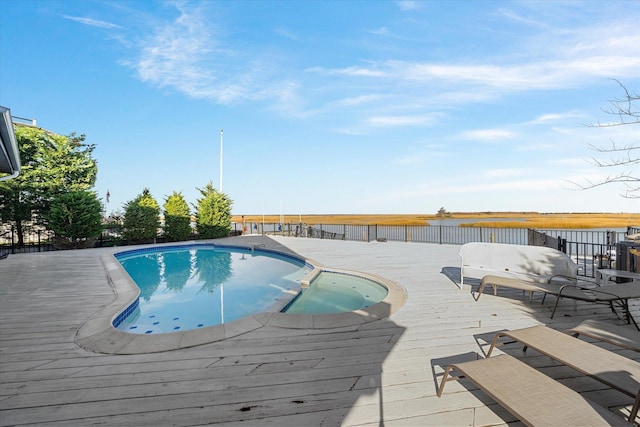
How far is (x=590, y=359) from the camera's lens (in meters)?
2.08

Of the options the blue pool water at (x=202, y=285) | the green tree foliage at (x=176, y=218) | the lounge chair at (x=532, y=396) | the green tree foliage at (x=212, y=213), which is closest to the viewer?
the lounge chair at (x=532, y=396)

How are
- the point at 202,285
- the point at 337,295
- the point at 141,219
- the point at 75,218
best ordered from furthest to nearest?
the point at 141,219 → the point at 75,218 → the point at 202,285 → the point at 337,295

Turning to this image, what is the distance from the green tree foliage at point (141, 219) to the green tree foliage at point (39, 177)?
136 inches

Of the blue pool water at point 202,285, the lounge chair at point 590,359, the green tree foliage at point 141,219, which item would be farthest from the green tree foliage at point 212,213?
the lounge chair at point 590,359

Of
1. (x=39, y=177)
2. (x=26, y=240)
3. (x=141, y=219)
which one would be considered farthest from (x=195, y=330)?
(x=26, y=240)

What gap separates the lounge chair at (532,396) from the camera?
1518 mm

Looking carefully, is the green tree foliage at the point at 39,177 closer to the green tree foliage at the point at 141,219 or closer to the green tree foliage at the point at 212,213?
the green tree foliage at the point at 141,219

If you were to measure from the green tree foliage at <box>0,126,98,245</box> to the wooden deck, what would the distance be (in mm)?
13465

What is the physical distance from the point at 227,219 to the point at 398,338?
15.0 meters

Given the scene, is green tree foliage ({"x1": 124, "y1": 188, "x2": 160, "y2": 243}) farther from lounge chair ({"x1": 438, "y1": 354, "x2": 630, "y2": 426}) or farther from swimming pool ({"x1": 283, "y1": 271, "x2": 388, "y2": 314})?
lounge chair ({"x1": 438, "y1": 354, "x2": 630, "y2": 426})

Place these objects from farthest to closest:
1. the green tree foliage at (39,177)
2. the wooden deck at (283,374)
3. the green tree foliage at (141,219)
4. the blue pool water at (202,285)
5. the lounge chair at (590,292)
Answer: the green tree foliage at (141,219) → the green tree foliage at (39,177) → the blue pool water at (202,285) → the lounge chair at (590,292) → the wooden deck at (283,374)

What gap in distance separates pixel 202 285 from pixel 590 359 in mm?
7785

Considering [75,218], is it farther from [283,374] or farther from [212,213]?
[283,374]

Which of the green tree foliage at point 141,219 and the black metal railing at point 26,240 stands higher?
the green tree foliage at point 141,219
